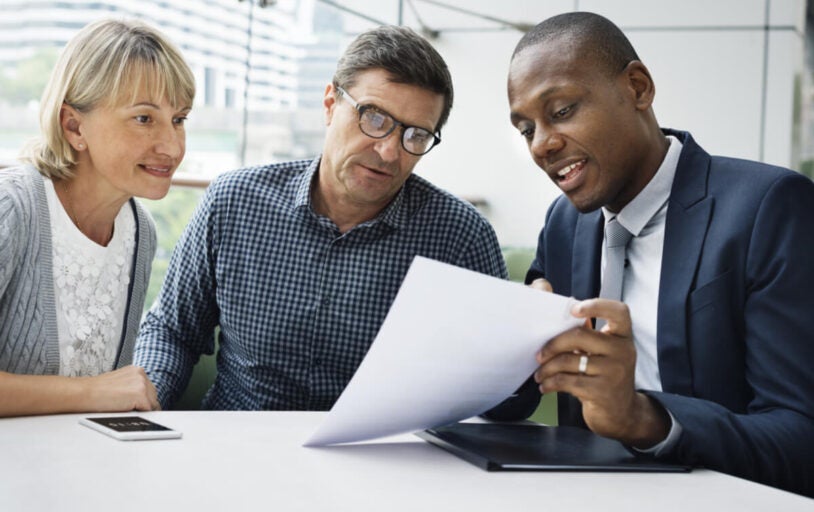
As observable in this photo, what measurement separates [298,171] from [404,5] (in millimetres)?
4484

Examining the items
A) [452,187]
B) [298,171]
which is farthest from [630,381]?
[452,187]

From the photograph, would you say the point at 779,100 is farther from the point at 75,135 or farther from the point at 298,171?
the point at 75,135

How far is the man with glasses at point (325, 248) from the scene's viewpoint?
1827mm

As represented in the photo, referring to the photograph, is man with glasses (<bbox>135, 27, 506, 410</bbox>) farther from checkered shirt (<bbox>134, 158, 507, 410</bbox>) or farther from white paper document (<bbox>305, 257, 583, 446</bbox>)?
white paper document (<bbox>305, 257, 583, 446</bbox>)

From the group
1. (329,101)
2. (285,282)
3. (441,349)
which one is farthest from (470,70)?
(441,349)

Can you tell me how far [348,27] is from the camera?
632 centimetres

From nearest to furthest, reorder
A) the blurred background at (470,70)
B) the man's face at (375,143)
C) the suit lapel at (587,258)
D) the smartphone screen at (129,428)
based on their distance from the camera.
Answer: the smartphone screen at (129,428)
the suit lapel at (587,258)
the man's face at (375,143)
the blurred background at (470,70)

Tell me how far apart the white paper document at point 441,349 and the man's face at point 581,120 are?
50 centimetres

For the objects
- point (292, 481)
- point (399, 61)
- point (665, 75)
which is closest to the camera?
point (292, 481)

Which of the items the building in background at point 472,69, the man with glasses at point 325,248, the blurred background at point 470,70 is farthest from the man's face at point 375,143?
the building in background at point 472,69

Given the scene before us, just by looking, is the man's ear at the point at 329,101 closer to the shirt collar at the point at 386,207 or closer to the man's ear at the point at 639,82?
the shirt collar at the point at 386,207

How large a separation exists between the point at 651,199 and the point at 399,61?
59 cm

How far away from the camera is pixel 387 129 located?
182 centimetres

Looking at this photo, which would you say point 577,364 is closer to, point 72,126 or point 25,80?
point 72,126
